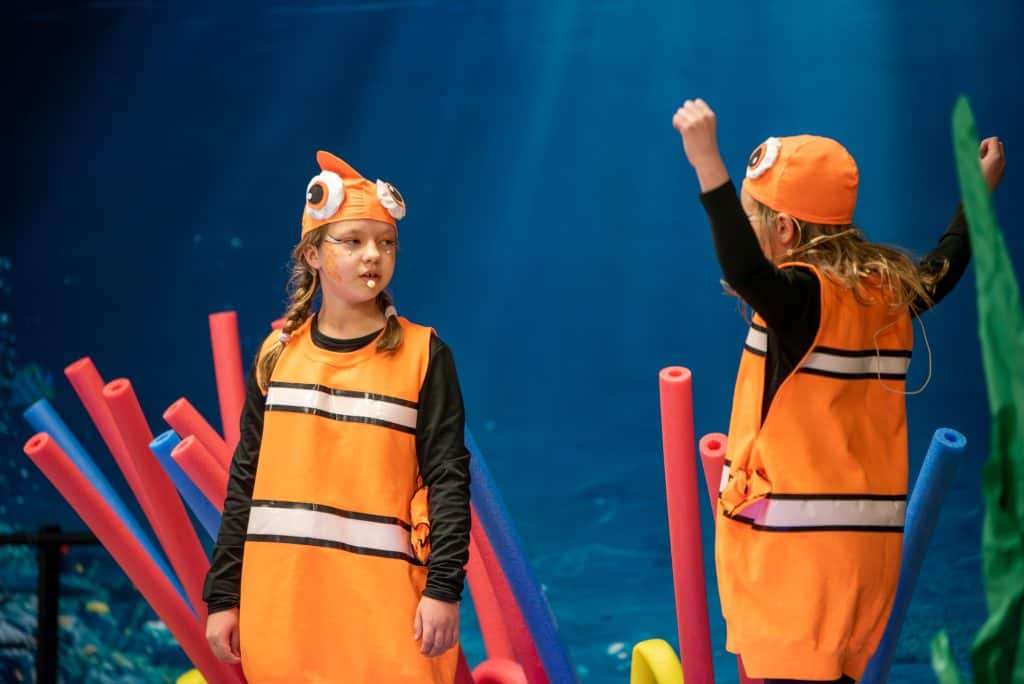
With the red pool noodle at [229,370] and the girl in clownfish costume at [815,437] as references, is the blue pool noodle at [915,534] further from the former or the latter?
the red pool noodle at [229,370]

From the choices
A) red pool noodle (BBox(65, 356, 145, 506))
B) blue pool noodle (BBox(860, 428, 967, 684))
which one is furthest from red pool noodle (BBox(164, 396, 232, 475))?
blue pool noodle (BBox(860, 428, 967, 684))

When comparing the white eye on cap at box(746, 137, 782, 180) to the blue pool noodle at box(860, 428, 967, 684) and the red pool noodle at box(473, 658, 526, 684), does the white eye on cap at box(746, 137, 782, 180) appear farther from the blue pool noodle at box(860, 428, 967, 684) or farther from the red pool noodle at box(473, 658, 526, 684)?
the red pool noodle at box(473, 658, 526, 684)

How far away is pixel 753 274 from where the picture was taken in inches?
66.4

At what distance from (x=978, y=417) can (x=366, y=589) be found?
91.1 inches

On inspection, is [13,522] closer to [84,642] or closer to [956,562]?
[84,642]

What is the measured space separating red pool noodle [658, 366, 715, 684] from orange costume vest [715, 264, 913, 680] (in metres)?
0.24

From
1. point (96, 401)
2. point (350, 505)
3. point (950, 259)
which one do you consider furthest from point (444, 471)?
point (96, 401)

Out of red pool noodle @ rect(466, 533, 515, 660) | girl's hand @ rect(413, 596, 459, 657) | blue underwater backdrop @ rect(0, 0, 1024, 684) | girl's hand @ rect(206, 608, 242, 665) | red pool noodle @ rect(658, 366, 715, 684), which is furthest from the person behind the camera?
blue underwater backdrop @ rect(0, 0, 1024, 684)

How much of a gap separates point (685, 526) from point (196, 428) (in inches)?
33.4

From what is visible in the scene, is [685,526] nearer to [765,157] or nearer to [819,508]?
[819,508]

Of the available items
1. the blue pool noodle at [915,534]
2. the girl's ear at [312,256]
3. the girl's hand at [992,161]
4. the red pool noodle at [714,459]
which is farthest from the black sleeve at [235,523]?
the girl's hand at [992,161]

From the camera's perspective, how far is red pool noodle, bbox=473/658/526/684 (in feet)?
7.19

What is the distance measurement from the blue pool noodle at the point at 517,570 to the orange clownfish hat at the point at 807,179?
2.11 feet

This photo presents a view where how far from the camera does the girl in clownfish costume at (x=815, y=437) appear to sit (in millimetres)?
1772
